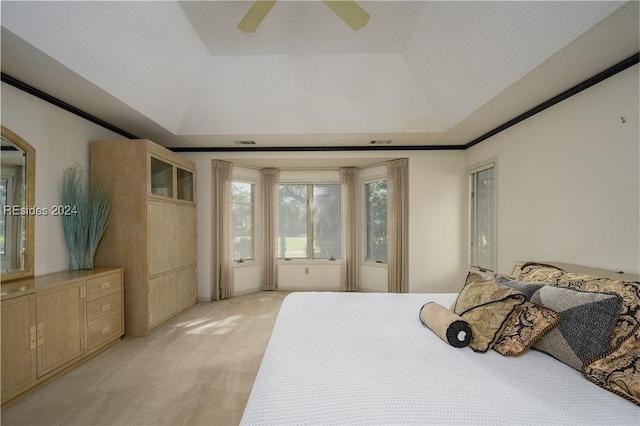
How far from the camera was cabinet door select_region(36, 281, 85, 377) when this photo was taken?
6.95 feet

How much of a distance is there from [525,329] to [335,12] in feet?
7.02

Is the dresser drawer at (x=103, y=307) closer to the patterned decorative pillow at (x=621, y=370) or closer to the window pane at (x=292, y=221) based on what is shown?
the window pane at (x=292, y=221)

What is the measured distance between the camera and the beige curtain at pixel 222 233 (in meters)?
4.42

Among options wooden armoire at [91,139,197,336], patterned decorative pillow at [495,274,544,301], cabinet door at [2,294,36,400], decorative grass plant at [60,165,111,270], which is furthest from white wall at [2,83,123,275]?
patterned decorative pillow at [495,274,544,301]

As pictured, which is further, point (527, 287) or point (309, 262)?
point (309, 262)

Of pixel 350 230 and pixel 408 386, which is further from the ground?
pixel 350 230

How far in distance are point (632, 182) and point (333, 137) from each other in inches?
114

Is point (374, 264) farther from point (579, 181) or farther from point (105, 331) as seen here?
point (105, 331)

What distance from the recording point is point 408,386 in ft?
3.56

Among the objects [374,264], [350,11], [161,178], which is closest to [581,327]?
[350,11]

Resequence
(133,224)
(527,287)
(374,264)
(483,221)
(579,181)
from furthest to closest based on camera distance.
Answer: (374,264) → (483,221) → (133,224) → (579,181) → (527,287)

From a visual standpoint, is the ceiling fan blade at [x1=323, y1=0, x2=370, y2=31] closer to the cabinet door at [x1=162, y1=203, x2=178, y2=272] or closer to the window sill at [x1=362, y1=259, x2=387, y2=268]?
the cabinet door at [x1=162, y1=203, x2=178, y2=272]

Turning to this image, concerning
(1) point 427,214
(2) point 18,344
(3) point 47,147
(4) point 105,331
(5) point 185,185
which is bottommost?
(4) point 105,331

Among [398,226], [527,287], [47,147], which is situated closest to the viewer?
[527,287]
